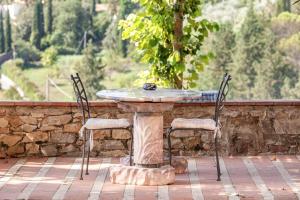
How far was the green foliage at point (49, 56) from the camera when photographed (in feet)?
76.5

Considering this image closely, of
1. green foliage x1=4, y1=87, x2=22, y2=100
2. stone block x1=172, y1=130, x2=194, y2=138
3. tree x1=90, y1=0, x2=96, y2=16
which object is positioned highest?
tree x1=90, y1=0, x2=96, y2=16

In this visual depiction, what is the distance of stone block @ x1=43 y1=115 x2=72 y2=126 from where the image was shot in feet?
20.2

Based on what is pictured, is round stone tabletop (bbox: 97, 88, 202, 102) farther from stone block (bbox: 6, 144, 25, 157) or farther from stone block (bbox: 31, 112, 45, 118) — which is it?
stone block (bbox: 6, 144, 25, 157)

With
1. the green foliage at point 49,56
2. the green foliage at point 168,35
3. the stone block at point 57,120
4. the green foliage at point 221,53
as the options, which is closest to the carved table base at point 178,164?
the stone block at point 57,120

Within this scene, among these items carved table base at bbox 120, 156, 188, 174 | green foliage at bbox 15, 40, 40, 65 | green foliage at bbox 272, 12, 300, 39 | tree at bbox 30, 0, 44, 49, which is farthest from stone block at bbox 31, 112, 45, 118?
green foliage at bbox 15, 40, 40, 65

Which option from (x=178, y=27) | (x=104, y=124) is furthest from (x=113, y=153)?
(x=178, y=27)

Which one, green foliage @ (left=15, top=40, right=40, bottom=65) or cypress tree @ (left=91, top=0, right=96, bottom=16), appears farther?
green foliage @ (left=15, top=40, right=40, bottom=65)

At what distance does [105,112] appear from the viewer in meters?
6.18

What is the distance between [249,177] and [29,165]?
1877 millimetres

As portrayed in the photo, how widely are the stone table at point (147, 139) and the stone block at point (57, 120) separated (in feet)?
3.54

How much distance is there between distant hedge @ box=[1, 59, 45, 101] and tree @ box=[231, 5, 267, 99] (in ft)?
22.7

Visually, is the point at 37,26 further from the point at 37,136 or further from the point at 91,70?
the point at 37,136

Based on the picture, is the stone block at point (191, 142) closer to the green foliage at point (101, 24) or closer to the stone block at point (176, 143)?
the stone block at point (176, 143)

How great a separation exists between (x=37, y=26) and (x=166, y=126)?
18.9 meters
